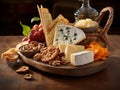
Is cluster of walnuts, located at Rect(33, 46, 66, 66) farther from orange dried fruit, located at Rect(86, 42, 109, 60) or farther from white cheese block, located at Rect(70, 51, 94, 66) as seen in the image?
orange dried fruit, located at Rect(86, 42, 109, 60)

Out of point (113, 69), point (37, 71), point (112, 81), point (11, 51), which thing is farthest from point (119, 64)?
point (11, 51)

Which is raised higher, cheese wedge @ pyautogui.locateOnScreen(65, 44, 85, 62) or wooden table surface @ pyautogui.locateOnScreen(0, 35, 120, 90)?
cheese wedge @ pyautogui.locateOnScreen(65, 44, 85, 62)

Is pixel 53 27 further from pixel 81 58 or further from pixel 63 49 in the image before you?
pixel 81 58

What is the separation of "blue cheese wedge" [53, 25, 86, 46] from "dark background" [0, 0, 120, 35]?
207 centimetres

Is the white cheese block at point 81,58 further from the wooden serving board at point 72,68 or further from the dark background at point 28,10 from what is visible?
the dark background at point 28,10

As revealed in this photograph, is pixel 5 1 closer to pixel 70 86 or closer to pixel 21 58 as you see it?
pixel 21 58

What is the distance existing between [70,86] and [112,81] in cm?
19

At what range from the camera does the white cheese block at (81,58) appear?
4.06 feet

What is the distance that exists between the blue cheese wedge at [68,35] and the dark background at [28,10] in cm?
207

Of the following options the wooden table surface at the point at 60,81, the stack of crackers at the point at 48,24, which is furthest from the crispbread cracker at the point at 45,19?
the wooden table surface at the point at 60,81

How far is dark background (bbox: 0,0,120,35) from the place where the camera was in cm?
354

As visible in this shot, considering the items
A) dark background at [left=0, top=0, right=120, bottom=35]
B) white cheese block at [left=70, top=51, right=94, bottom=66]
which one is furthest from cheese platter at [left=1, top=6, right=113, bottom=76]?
dark background at [left=0, top=0, right=120, bottom=35]

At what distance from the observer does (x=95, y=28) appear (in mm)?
1476

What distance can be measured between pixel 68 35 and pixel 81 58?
22cm
